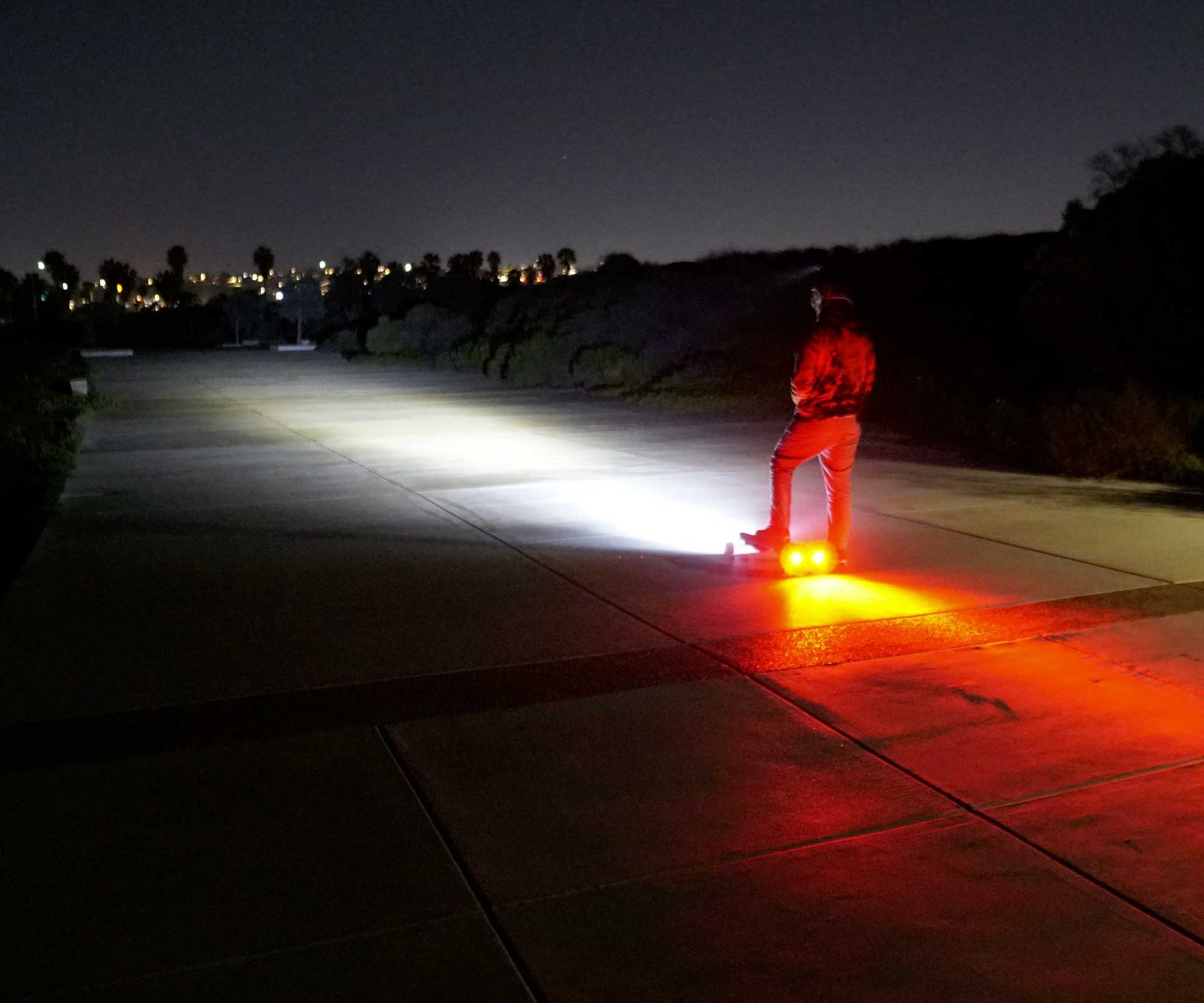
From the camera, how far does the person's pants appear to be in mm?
8641

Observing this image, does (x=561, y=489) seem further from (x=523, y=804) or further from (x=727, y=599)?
(x=523, y=804)

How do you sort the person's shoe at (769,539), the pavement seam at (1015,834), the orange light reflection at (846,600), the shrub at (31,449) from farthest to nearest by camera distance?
the shrub at (31,449) → the person's shoe at (769,539) → the orange light reflection at (846,600) → the pavement seam at (1015,834)

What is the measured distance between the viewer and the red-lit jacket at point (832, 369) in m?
8.41

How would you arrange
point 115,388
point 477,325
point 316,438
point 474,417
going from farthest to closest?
1. point 477,325
2. point 115,388
3. point 474,417
4. point 316,438

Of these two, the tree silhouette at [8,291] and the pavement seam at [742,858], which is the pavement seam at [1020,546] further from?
the tree silhouette at [8,291]

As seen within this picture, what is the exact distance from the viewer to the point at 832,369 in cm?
846

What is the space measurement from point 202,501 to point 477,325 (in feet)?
96.1

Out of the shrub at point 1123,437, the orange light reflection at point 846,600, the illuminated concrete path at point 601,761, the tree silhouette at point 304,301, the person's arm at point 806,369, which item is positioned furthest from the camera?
the tree silhouette at point 304,301

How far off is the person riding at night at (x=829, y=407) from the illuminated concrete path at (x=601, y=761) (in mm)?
401

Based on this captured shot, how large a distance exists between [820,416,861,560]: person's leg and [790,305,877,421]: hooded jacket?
0.17 metres

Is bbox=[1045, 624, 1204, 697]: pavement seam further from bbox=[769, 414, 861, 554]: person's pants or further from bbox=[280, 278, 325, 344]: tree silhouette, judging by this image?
bbox=[280, 278, 325, 344]: tree silhouette

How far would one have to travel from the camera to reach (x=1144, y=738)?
5.54 meters

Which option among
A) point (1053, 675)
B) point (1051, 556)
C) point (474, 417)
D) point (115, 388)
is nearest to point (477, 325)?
point (115, 388)

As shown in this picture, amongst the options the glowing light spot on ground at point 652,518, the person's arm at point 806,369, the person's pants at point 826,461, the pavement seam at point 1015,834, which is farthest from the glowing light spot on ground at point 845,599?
the pavement seam at point 1015,834
